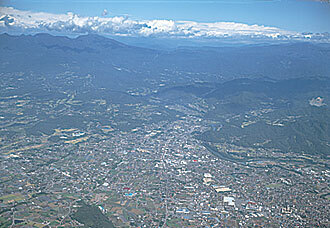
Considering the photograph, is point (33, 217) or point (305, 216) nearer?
point (33, 217)

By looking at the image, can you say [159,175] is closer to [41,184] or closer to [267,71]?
[41,184]

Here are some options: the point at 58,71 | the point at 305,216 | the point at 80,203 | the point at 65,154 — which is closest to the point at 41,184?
the point at 80,203

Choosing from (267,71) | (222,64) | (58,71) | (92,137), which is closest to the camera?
(92,137)

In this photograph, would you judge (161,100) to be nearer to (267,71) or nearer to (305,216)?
(305,216)

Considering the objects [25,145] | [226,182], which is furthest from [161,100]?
[226,182]

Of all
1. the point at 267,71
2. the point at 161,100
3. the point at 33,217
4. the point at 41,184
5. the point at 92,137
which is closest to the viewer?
the point at 33,217

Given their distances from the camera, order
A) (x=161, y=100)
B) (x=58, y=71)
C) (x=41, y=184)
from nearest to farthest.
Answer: (x=41, y=184)
(x=161, y=100)
(x=58, y=71)

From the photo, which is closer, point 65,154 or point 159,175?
point 159,175

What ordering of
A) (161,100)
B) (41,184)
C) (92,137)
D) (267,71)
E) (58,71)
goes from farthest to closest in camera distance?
1. (267,71)
2. (58,71)
3. (161,100)
4. (92,137)
5. (41,184)
